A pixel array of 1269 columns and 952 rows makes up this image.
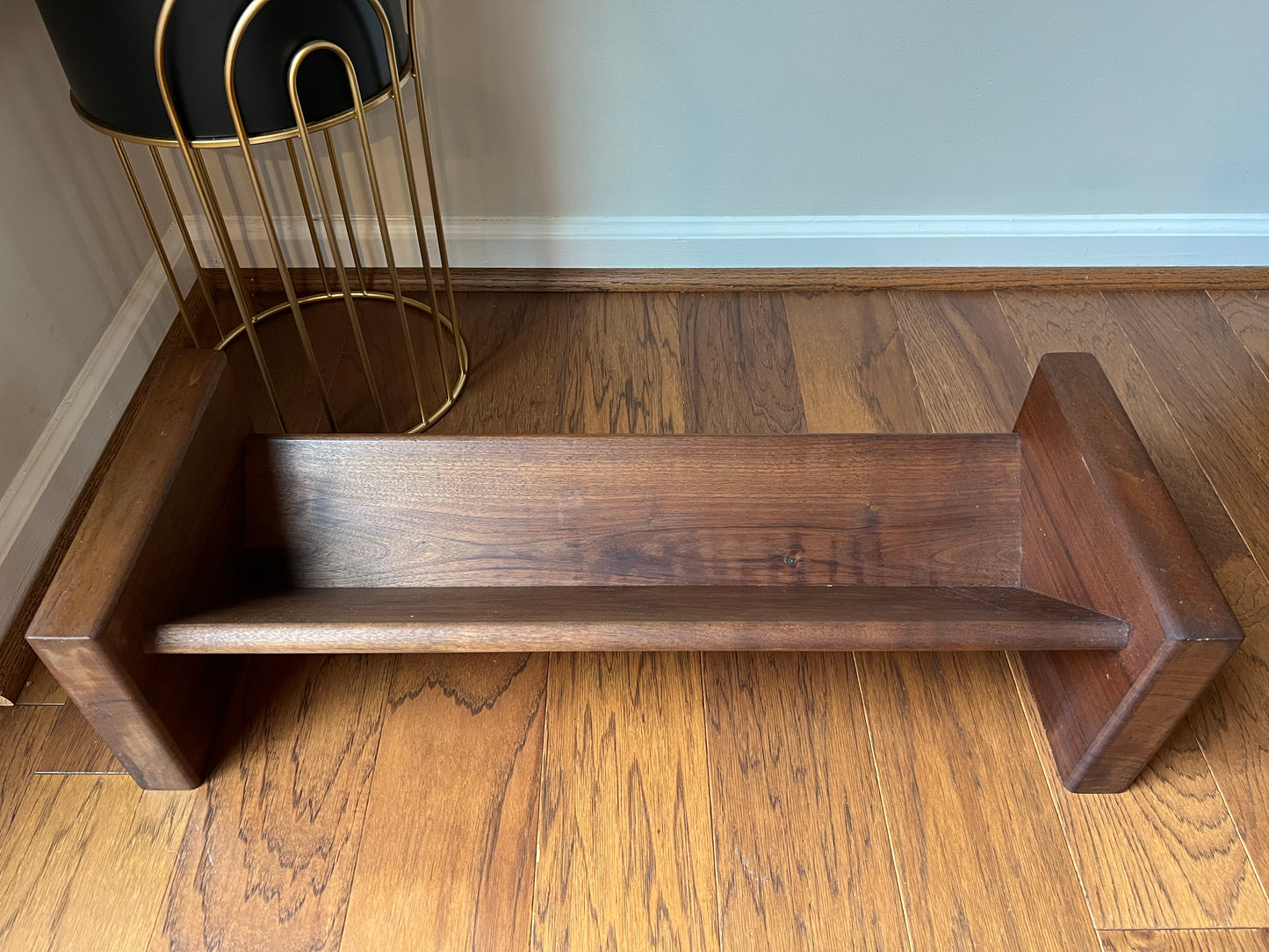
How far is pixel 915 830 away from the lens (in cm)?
84

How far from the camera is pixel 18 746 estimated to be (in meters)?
0.89

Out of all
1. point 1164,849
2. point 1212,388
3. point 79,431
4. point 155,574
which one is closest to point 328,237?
point 79,431

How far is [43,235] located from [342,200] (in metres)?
0.35

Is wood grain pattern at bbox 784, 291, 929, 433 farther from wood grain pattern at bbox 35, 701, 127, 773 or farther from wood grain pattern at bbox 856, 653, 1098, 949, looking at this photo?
wood grain pattern at bbox 35, 701, 127, 773

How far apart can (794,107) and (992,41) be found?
26cm

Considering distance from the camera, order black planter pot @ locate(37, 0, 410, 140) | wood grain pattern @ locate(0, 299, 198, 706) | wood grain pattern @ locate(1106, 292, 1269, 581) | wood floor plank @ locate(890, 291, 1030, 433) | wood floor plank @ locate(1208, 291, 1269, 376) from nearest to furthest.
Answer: black planter pot @ locate(37, 0, 410, 140)
wood grain pattern @ locate(0, 299, 198, 706)
wood grain pattern @ locate(1106, 292, 1269, 581)
wood floor plank @ locate(890, 291, 1030, 433)
wood floor plank @ locate(1208, 291, 1269, 376)

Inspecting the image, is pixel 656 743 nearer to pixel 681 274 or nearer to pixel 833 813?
pixel 833 813

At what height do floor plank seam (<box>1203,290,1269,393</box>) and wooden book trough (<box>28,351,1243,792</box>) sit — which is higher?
wooden book trough (<box>28,351,1243,792</box>)

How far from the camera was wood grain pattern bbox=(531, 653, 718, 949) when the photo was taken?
0.78 meters

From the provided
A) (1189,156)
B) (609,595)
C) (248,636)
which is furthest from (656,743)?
(1189,156)

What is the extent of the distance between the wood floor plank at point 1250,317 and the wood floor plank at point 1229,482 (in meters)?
0.01

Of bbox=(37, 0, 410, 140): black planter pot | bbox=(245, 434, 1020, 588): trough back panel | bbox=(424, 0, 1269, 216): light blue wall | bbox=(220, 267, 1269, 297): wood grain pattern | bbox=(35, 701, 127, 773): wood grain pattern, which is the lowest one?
bbox=(35, 701, 127, 773): wood grain pattern

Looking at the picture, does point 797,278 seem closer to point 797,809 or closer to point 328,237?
point 328,237

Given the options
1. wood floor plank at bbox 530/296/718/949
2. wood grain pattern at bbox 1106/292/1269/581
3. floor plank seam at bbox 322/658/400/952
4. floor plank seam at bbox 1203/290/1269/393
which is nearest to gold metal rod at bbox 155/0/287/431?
floor plank seam at bbox 322/658/400/952
